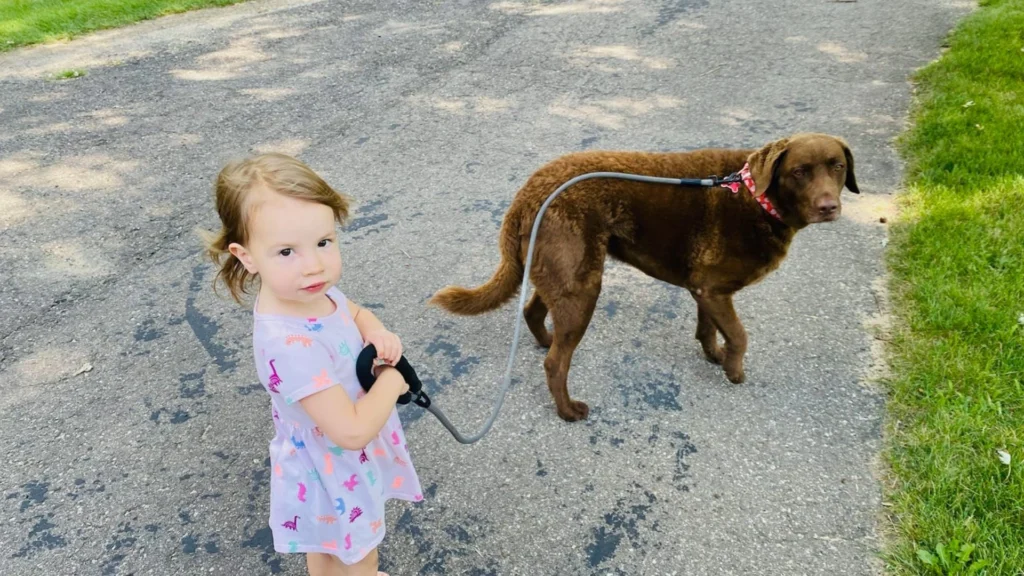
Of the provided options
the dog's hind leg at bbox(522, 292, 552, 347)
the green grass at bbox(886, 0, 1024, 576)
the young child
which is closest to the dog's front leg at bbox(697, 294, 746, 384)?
the green grass at bbox(886, 0, 1024, 576)

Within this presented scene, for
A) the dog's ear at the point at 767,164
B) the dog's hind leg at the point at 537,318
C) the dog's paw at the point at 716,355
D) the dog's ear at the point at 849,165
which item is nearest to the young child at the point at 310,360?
the dog's hind leg at the point at 537,318

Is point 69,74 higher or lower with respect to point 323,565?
lower

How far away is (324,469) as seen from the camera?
183 centimetres

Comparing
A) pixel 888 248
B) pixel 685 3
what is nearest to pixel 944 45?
pixel 685 3

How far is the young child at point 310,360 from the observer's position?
1589 mm

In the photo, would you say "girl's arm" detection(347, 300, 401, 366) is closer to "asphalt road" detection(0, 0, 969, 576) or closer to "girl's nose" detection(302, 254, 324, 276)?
"girl's nose" detection(302, 254, 324, 276)

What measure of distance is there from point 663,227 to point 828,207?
24.9 inches

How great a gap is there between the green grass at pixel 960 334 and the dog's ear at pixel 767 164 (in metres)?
1.12

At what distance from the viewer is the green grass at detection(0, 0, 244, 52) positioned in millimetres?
7869

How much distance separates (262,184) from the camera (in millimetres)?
1576

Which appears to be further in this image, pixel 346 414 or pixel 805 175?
pixel 805 175

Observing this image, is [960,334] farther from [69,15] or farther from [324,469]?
[69,15]

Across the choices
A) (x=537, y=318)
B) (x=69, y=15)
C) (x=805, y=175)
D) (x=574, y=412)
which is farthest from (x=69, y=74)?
(x=805, y=175)

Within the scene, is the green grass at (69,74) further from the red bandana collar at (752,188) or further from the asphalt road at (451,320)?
the red bandana collar at (752,188)
